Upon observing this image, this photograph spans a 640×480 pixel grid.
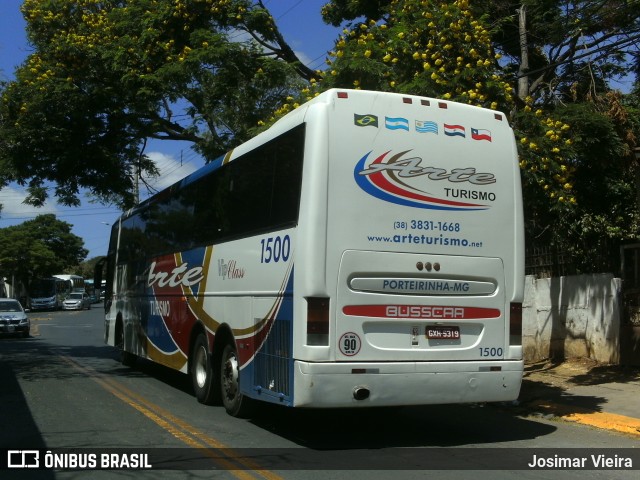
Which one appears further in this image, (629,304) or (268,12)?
(268,12)

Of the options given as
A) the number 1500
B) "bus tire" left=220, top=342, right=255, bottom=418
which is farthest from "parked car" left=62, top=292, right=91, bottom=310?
the number 1500

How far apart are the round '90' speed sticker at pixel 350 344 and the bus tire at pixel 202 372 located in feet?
11.1

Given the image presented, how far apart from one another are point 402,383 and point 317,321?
1133 mm

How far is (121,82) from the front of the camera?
48.5 ft

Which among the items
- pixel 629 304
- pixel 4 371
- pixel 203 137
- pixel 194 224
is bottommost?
pixel 4 371

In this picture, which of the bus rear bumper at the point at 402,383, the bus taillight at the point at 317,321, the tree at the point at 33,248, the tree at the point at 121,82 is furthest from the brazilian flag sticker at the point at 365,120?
the tree at the point at 33,248

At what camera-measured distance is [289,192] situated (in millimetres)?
7961

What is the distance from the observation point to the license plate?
25.9 ft

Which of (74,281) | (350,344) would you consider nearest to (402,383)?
(350,344)

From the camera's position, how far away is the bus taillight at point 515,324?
836 cm

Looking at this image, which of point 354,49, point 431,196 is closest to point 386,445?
point 431,196

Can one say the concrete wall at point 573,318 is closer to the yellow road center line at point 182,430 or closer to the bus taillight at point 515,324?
the bus taillight at point 515,324

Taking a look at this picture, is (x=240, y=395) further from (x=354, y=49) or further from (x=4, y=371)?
(x=4, y=371)

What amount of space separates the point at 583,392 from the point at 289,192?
633cm
